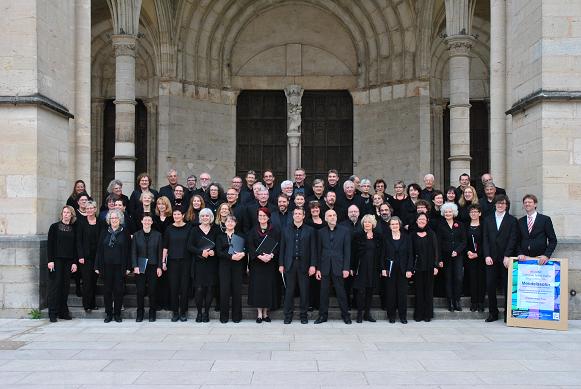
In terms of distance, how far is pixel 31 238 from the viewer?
9.09m

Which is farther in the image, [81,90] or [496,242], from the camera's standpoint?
[81,90]

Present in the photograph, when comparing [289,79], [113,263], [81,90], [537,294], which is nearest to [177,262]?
[113,263]

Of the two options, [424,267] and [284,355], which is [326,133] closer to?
Answer: [424,267]

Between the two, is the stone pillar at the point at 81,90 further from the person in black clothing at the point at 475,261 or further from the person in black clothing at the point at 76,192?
the person in black clothing at the point at 475,261

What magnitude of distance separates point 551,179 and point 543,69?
1.58 metres

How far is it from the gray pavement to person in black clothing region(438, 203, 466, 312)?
49cm

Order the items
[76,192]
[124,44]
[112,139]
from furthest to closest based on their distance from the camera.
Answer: [112,139] → [124,44] → [76,192]

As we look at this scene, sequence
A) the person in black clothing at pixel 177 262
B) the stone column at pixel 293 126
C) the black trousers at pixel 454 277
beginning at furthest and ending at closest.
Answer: the stone column at pixel 293 126 < the black trousers at pixel 454 277 < the person in black clothing at pixel 177 262

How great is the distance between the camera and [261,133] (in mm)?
18859

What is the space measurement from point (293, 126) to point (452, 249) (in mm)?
9805

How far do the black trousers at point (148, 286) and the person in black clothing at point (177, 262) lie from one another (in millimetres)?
186

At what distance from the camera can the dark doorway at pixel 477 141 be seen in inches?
723

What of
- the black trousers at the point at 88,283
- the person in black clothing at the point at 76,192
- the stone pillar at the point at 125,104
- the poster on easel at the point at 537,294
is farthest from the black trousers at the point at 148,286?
the stone pillar at the point at 125,104

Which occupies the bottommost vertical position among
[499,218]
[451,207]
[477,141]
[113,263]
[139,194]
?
[113,263]
